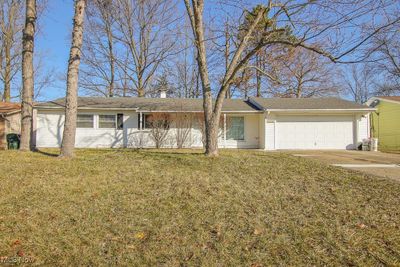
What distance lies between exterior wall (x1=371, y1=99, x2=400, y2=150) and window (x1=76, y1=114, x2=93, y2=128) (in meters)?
19.9

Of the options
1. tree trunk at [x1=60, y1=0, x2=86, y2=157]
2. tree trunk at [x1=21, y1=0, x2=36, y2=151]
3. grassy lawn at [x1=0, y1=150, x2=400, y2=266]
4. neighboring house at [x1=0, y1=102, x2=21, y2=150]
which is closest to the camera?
grassy lawn at [x1=0, y1=150, x2=400, y2=266]

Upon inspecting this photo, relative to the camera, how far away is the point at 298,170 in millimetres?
7738

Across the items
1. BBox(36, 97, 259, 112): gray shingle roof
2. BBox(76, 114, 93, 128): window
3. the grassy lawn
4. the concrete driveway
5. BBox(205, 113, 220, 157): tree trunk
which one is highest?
BBox(36, 97, 259, 112): gray shingle roof

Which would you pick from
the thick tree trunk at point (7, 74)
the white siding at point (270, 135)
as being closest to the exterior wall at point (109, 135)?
the white siding at point (270, 135)

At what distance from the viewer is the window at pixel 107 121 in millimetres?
16578

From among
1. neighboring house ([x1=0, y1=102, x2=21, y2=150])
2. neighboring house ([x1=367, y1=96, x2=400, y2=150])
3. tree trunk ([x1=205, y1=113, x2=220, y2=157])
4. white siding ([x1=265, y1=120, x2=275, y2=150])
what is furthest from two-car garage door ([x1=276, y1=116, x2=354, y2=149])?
neighboring house ([x1=0, y1=102, x2=21, y2=150])

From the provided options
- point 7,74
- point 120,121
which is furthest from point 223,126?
point 7,74

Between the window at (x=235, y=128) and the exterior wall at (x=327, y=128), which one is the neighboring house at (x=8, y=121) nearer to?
the window at (x=235, y=128)

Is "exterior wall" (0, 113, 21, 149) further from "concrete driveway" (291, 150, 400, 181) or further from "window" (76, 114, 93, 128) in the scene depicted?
"concrete driveway" (291, 150, 400, 181)

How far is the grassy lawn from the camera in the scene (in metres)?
3.21

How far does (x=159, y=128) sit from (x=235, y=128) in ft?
14.8

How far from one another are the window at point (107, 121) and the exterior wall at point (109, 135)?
0.72 feet

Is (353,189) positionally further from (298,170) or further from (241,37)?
(241,37)

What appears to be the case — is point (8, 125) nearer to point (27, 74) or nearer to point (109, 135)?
point (109, 135)
